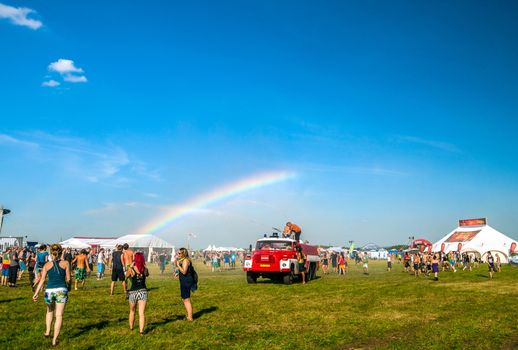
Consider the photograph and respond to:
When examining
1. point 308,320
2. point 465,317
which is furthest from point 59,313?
point 465,317

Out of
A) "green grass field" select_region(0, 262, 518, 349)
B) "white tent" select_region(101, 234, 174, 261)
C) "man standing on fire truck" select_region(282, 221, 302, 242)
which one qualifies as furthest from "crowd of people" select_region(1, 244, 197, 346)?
"white tent" select_region(101, 234, 174, 261)

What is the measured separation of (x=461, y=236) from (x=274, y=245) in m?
41.1

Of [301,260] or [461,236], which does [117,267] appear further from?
[461,236]

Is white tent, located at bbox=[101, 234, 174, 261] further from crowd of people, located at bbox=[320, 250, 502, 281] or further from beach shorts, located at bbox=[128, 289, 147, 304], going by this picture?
beach shorts, located at bbox=[128, 289, 147, 304]

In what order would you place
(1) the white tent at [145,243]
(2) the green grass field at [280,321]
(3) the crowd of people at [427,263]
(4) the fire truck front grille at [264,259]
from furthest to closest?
(1) the white tent at [145,243]
(3) the crowd of people at [427,263]
(4) the fire truck front grille at [264,259]
(2) the green grass field at [280,321]

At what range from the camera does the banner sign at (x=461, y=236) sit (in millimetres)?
51406

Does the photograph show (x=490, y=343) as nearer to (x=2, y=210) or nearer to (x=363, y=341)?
(x=363, y=341)

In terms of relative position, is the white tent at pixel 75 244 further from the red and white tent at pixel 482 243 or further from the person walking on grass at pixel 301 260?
the red and white tent at pixel 482 243

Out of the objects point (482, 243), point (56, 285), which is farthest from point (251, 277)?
point (482, 243)

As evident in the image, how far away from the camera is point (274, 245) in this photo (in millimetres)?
22297

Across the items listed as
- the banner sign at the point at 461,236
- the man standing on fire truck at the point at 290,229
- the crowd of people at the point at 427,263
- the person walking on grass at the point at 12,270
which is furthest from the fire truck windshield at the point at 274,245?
the banner sign at the point at 461,236

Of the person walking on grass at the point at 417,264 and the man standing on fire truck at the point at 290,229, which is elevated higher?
the man standing on fire truck at the point at 290,229

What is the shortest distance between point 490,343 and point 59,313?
9.45m

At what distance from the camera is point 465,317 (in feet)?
38.4
